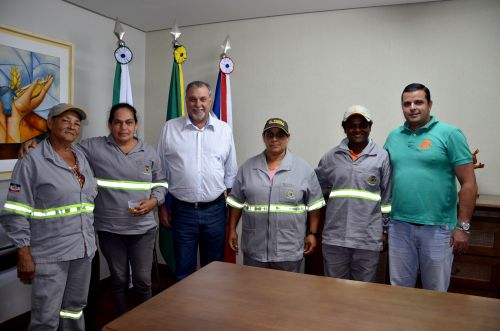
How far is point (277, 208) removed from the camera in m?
2.22

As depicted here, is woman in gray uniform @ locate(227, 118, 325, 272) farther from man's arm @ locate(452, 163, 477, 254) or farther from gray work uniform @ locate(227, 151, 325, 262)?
man's arm @ locate(452, 163, 477, 254)

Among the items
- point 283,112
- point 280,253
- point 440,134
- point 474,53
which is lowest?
point 280,253

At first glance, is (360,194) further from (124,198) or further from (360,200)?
(124,198)

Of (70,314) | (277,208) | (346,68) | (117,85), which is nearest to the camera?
(70,314)

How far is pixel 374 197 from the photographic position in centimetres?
226

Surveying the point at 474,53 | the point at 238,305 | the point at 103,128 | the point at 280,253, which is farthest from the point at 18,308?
the point at 474,53

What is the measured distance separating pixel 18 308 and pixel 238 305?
7.94 ft

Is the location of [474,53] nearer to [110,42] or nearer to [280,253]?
[280,253]

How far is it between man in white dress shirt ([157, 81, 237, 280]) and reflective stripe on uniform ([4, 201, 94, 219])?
2.47 feet

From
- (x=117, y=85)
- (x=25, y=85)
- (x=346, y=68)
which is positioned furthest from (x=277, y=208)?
(x=25, y=85)

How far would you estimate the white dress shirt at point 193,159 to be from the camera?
2.67 metres

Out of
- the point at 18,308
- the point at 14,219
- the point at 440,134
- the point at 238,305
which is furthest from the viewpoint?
the point at 18,308

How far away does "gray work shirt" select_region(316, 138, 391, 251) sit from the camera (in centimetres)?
224

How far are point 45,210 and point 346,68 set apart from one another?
2710 mm
